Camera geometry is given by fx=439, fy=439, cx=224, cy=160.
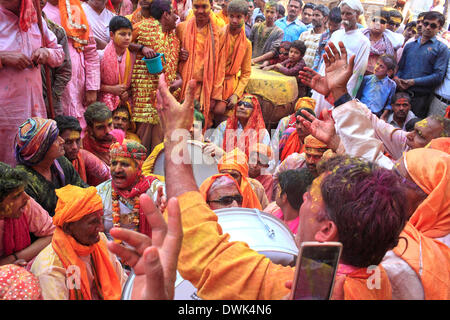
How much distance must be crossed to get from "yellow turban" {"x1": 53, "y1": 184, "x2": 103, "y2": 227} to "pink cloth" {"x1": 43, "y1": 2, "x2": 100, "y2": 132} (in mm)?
2338

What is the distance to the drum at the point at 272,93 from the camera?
21.5 feet

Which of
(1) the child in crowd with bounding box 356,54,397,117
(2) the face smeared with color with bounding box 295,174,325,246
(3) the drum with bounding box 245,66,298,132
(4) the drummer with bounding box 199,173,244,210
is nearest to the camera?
(2) the face smeared with color with bounding box 295,174,325,246

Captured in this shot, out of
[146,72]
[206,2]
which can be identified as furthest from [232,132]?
[206,2]

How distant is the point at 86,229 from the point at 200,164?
1600 mm

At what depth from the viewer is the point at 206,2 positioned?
17.9 ft

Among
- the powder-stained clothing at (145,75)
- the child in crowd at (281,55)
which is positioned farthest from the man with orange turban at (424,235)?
the child in crowd at (281,55)

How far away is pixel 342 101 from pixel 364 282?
1287mm

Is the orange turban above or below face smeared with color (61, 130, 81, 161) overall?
below

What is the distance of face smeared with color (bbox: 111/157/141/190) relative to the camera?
3299mm

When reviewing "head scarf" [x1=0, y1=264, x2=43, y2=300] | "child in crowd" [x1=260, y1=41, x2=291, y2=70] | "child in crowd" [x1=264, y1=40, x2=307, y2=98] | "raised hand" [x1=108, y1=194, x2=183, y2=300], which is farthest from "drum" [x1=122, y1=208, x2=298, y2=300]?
"child in crowd" [x1=260, y1=41, x2=291, y2=70]

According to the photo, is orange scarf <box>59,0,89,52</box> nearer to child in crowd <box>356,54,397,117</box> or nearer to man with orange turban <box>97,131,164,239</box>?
man with orange turban <box>97,131,164,239</box>

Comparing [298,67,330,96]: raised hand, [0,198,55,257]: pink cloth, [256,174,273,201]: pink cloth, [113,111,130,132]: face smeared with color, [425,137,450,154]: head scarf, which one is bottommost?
[256,174,273,201]: pink cloth

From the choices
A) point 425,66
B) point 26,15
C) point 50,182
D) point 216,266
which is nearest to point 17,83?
point 26,15

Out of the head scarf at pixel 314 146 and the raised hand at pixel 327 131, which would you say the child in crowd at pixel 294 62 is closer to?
the head scarf at pixel 314 146
